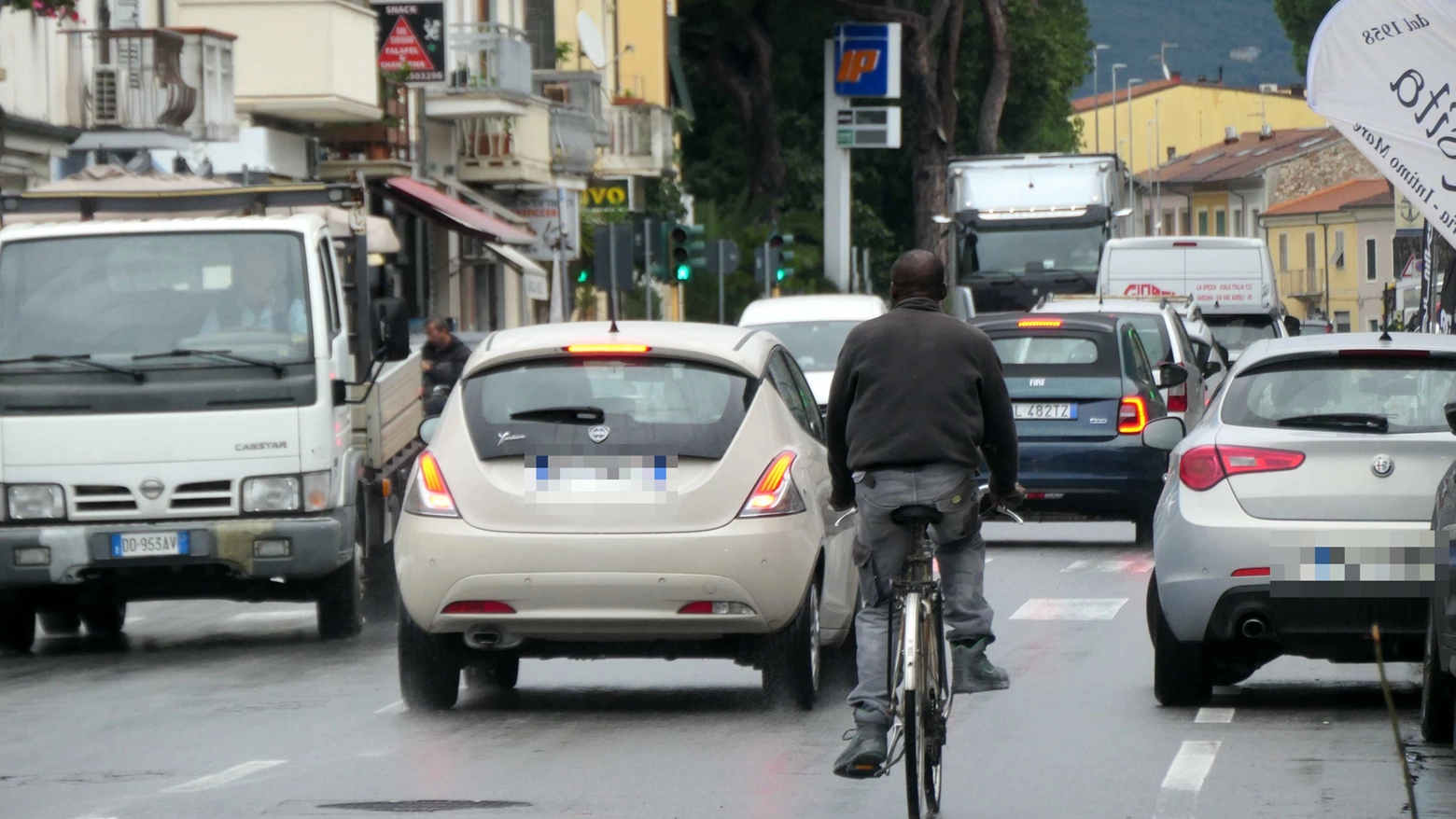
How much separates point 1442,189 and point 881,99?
54.7m

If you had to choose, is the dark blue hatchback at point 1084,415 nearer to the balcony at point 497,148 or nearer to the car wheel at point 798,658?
the car wheel at point 798,658

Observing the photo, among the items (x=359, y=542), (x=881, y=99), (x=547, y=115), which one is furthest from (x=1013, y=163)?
(x=359, y=542)

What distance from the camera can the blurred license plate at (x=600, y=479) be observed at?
10727 millimetres

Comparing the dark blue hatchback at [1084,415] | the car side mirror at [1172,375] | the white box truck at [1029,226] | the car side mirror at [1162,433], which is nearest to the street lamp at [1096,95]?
the white box truck at [1029,226]

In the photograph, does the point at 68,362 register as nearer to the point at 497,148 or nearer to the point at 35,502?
the point at 35,502

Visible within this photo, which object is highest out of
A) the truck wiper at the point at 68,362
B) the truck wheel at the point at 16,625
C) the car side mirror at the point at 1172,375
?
the truck wiper at the point at 68,362

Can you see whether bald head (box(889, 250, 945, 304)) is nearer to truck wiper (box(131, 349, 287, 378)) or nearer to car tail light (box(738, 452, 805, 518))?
car tail light (box(738, 452, 805, 518))

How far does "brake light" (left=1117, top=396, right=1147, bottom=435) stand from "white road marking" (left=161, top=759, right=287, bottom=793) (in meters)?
11.2

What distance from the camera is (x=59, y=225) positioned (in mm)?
14359

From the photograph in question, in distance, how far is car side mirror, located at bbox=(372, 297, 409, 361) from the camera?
14438 mm

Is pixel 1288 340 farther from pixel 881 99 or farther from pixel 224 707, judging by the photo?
pixel 881 99

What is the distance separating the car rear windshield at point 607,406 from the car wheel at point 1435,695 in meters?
2.80

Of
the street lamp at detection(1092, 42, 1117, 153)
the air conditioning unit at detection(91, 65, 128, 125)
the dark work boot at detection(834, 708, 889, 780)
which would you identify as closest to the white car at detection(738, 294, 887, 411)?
the air conditioning unit at detection(91, 65, 128, 125)

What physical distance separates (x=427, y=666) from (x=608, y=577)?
977mm
